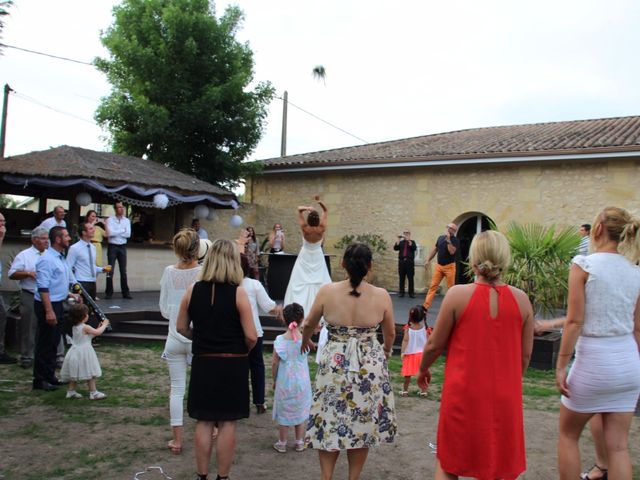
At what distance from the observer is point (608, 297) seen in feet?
11.6

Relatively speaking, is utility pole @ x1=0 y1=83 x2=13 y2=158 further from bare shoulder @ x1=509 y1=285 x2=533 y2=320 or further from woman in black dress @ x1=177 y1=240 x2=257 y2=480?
bare shoulder @ x1=509 y1=285 x2=533 y2=320

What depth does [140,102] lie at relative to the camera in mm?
16922

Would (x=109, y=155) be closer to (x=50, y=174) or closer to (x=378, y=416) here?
(x=50, y=174)

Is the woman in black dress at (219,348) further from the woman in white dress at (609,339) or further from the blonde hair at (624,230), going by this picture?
the blonde hair at (624,230)

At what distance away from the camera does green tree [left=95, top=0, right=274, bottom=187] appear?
1728 centimetres

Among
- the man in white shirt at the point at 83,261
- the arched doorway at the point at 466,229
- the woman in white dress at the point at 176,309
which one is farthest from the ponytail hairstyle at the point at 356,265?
the arched doorway at the point at 466,229

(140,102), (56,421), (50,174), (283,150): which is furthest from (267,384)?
(283,150)

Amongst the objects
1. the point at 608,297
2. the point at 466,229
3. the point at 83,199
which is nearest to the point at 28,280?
the point at 83,199

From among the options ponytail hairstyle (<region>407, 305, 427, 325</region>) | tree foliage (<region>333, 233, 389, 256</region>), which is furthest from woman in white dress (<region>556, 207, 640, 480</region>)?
tree foliage (<region>333, 233, 389, 256</region>)

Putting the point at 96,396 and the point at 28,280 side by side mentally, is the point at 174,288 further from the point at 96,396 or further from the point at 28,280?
the point at 28,280

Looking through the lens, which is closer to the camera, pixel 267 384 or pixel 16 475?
pixel 16 475

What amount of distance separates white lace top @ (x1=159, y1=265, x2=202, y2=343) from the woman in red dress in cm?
218

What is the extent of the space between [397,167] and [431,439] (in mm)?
12397

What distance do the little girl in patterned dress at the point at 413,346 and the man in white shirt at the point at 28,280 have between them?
164 inches
